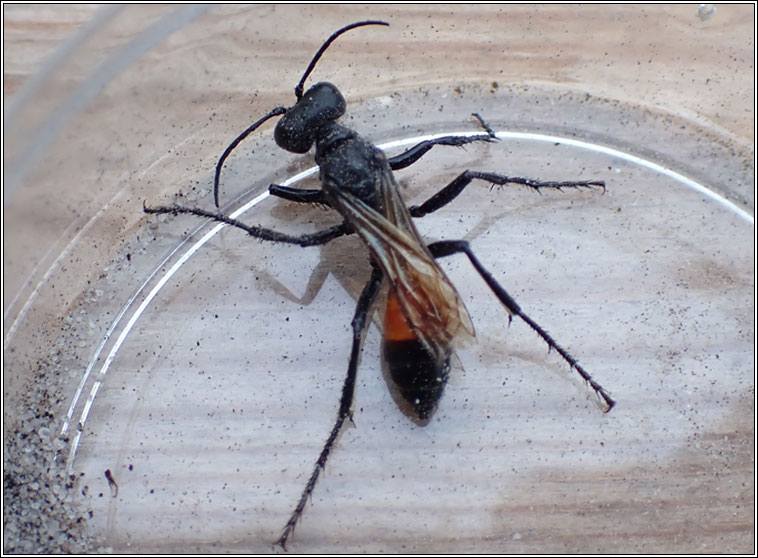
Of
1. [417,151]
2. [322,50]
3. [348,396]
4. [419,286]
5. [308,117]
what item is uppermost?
[322,50]

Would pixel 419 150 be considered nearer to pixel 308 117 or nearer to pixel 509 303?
pixel 308 117

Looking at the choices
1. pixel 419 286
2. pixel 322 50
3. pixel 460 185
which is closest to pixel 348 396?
pixel 419 286

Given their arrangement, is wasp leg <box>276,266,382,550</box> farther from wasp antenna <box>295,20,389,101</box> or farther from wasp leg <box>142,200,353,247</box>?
wasp antenna <box>295,20,389,101</box>

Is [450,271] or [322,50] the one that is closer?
[322,50]

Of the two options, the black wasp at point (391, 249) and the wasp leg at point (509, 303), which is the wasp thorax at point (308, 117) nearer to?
the black wasp at point (391, 249)

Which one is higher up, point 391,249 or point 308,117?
point 308,117

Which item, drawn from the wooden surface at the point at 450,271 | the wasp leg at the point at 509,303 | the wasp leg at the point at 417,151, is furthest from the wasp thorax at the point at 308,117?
the wasp leg at the point at 509,303

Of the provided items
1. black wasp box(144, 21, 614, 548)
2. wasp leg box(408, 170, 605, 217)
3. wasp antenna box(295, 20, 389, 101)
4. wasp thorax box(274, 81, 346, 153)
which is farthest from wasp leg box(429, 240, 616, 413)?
wasp antenna box(295, 20, 389, 101)
